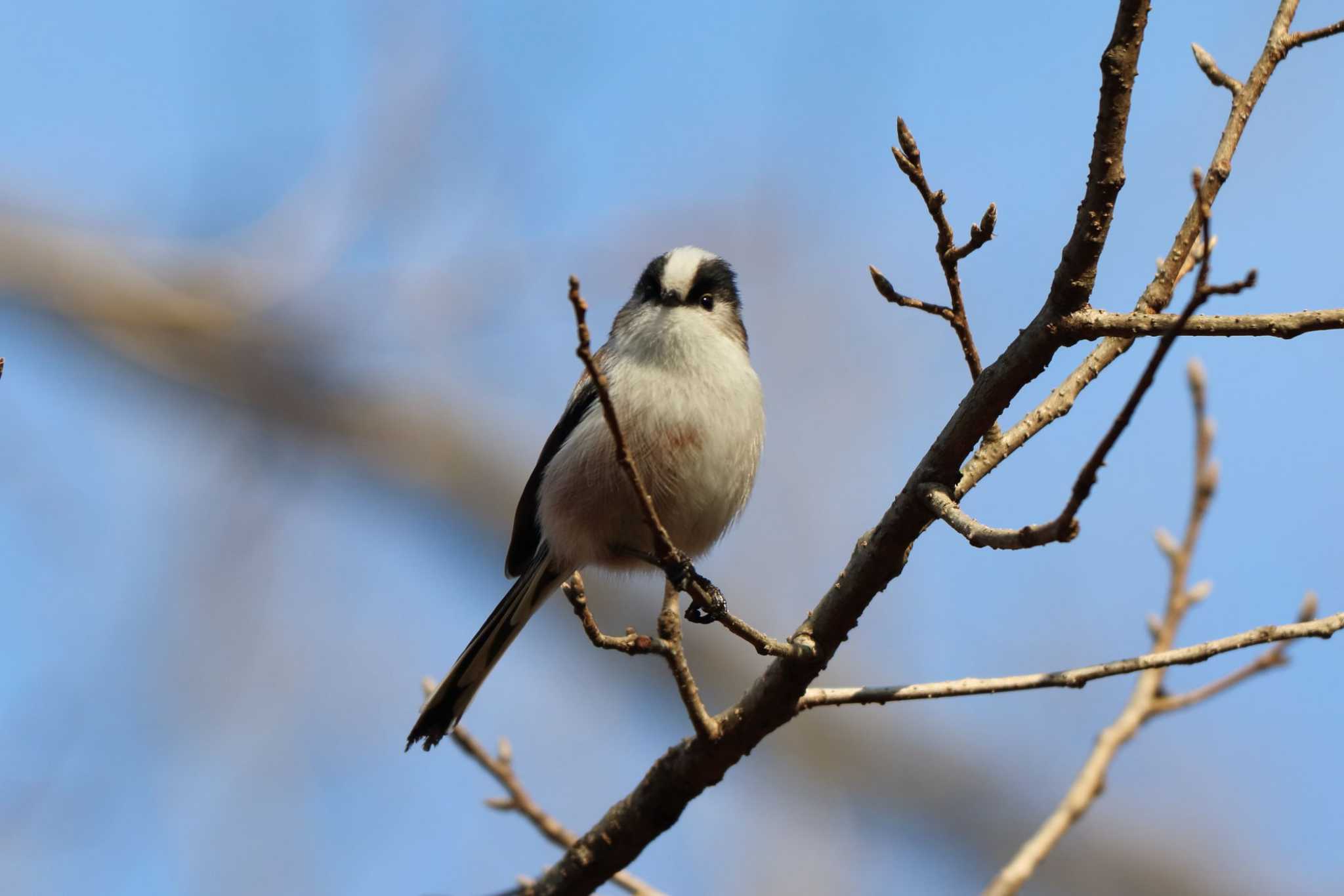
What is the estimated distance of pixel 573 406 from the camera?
3725 millimetres

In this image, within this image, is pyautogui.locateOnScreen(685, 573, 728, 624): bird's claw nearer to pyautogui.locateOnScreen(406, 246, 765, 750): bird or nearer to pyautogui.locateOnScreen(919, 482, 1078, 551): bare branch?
pyautogui.locateOnScreen(406, 246, 765, 750): bird

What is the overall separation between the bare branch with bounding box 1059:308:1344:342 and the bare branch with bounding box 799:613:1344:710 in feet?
1.84

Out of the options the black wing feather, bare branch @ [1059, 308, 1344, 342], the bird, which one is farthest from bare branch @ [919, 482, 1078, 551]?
the black wing feather

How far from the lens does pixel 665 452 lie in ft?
10.8

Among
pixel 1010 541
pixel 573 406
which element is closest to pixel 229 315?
pixel 573 406

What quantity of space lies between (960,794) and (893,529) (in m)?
5.46

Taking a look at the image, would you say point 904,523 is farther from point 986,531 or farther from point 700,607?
point 700,607

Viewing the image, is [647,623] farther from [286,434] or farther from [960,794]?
[286,434]

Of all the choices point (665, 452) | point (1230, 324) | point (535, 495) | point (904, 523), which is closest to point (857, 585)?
point (904, 523)

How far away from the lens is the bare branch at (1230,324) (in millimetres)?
1894

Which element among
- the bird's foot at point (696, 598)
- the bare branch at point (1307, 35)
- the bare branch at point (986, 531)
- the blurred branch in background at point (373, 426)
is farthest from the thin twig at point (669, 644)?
the blurred branch in background at point (373, 426)

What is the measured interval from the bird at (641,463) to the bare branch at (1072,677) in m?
0.81

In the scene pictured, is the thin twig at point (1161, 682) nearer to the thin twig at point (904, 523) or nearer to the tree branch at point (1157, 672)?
the tree branch at point (1157, 672)

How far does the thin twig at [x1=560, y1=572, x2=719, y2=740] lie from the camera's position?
7.72ft
